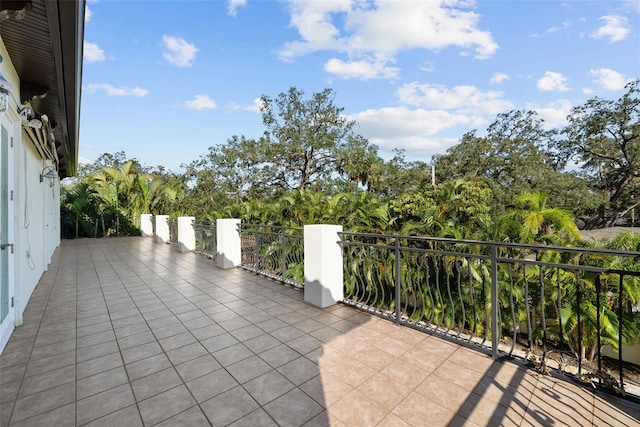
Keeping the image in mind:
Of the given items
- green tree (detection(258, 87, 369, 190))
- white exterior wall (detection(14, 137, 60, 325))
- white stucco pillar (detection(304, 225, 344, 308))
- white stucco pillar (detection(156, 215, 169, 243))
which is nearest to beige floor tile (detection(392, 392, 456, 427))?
white stucco pillar (detection(304, 225, 344, 308))

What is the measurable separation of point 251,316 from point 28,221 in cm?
441

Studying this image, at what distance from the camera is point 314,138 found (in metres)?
16.6

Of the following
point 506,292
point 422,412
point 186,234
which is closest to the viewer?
point 422,412

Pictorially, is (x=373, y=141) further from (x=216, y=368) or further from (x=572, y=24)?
(x=216, y=368)

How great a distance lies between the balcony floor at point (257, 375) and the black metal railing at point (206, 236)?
401 centimetres

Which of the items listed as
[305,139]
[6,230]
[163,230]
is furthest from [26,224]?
[305,139]

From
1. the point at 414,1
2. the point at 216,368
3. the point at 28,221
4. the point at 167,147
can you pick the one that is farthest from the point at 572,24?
the point at 167,147

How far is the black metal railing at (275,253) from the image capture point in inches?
222

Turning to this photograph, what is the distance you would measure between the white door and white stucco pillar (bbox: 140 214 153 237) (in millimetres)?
12568

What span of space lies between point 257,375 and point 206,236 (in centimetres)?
726

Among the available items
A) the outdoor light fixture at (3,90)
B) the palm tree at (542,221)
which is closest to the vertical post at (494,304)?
the palm tree at (542,221)

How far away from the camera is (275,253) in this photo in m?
6.51

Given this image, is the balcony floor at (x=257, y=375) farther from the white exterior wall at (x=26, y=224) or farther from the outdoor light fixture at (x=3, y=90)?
the outdoor light fixture at (x=3, y=90)

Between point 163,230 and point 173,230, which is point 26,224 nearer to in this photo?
point 173,230
